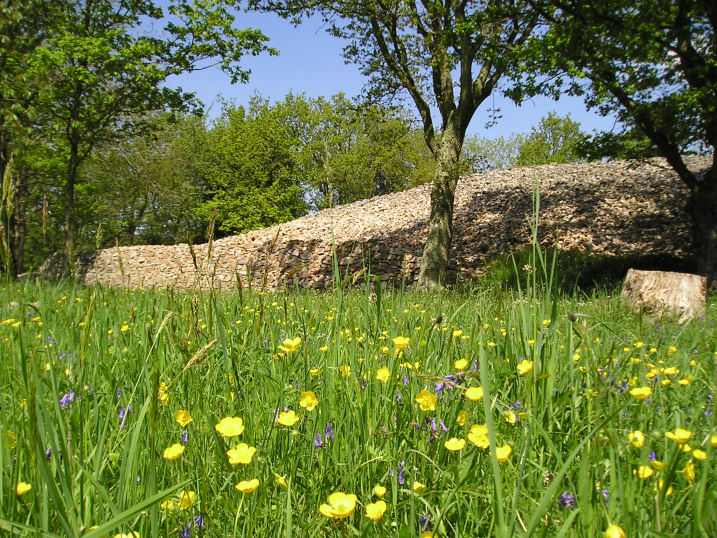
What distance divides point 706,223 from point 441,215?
5128 millimetres

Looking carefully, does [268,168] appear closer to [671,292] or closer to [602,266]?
[602,266]

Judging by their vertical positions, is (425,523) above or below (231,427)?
below

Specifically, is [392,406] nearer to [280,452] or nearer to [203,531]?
[280,452]

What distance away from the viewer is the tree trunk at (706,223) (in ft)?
28.4

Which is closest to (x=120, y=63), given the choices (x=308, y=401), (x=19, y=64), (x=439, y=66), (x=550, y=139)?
(x=19, y=64)

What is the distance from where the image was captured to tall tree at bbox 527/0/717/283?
720 cm

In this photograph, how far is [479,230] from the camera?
14.6 metres

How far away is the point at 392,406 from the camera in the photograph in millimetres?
1505

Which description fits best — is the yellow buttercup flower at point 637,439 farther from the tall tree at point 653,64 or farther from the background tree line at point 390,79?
the tall tree at point 653,64

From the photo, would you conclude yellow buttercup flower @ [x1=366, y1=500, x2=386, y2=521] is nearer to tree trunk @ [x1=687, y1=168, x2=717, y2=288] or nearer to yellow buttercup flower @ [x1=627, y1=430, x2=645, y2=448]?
yellow buttercup flower @ [x1=627, y1=430, x2=645, y2=448]

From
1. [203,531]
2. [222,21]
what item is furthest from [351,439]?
[222,21]

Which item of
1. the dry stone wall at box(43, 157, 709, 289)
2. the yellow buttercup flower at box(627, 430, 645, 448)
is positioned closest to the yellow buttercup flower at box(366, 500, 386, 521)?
the yellow buttercup flower at box(627, 430, 645, 448)

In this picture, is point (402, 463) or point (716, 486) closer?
point (716, 486)

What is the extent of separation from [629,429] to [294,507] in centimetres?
104
